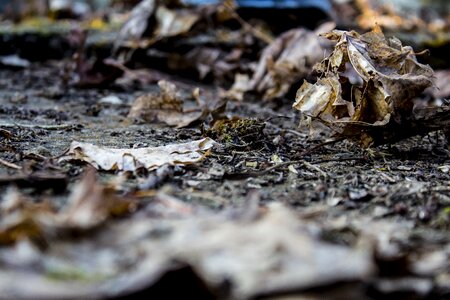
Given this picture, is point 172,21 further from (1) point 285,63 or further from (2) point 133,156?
(2) point 133,156

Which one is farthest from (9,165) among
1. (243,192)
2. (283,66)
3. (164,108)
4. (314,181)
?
(283,66)

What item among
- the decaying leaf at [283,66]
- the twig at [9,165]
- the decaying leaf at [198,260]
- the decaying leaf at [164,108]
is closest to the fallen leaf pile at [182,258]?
the decaying leaf at [198,260]

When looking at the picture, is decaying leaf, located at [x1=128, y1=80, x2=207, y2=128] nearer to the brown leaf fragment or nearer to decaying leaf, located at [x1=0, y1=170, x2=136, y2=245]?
the brown leaf fragment

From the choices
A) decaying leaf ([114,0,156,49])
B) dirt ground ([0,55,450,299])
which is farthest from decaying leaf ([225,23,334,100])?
decaying leaf ([114,0,156,49])

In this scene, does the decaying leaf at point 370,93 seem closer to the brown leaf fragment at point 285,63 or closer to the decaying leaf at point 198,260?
the decaying leaf at point 198,260

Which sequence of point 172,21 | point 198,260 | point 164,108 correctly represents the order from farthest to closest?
point 172,21, point 164,108, point 198,260

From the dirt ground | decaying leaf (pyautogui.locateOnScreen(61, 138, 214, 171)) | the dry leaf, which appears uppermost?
the dry leaf

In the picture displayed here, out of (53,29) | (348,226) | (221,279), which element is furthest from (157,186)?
(53,29)
